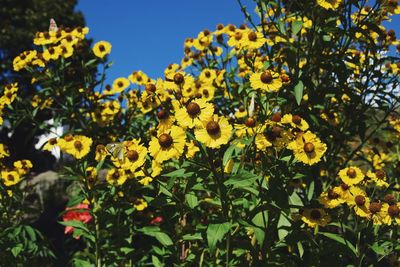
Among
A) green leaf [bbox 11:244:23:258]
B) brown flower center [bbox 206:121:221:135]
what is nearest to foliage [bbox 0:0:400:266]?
brown flower center [bbox 206:121:221:135]

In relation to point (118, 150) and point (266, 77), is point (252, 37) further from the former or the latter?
point (118, 150)

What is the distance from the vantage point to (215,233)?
154 cm

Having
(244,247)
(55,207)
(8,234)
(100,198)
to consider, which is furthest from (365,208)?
(55,207)

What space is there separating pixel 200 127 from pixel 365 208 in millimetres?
950

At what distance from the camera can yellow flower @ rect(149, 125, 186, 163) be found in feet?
5.22

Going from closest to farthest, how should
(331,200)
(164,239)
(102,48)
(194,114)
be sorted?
1. (194,114)
2. (331,200)
3. (164,239)
4. (102,48)

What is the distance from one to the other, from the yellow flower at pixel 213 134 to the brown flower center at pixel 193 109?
2.8 inches

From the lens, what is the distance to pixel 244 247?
1.98 meters

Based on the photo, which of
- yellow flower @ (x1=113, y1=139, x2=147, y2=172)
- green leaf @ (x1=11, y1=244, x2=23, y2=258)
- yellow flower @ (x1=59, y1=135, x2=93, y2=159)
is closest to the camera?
yellow flower @ (x1=113, y1=139, x2=147, y2=172)

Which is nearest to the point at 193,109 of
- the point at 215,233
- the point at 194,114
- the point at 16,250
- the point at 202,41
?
the point at 194,114

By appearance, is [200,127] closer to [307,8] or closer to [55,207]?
[307,8]

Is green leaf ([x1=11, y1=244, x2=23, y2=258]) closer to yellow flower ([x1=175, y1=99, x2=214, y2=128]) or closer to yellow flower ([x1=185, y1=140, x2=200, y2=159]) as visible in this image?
yellow flower ([x1=185, y1=140, x2=200, y2=159])

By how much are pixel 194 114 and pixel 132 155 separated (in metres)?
0.35

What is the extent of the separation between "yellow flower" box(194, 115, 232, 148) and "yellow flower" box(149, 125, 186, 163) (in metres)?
0.09
